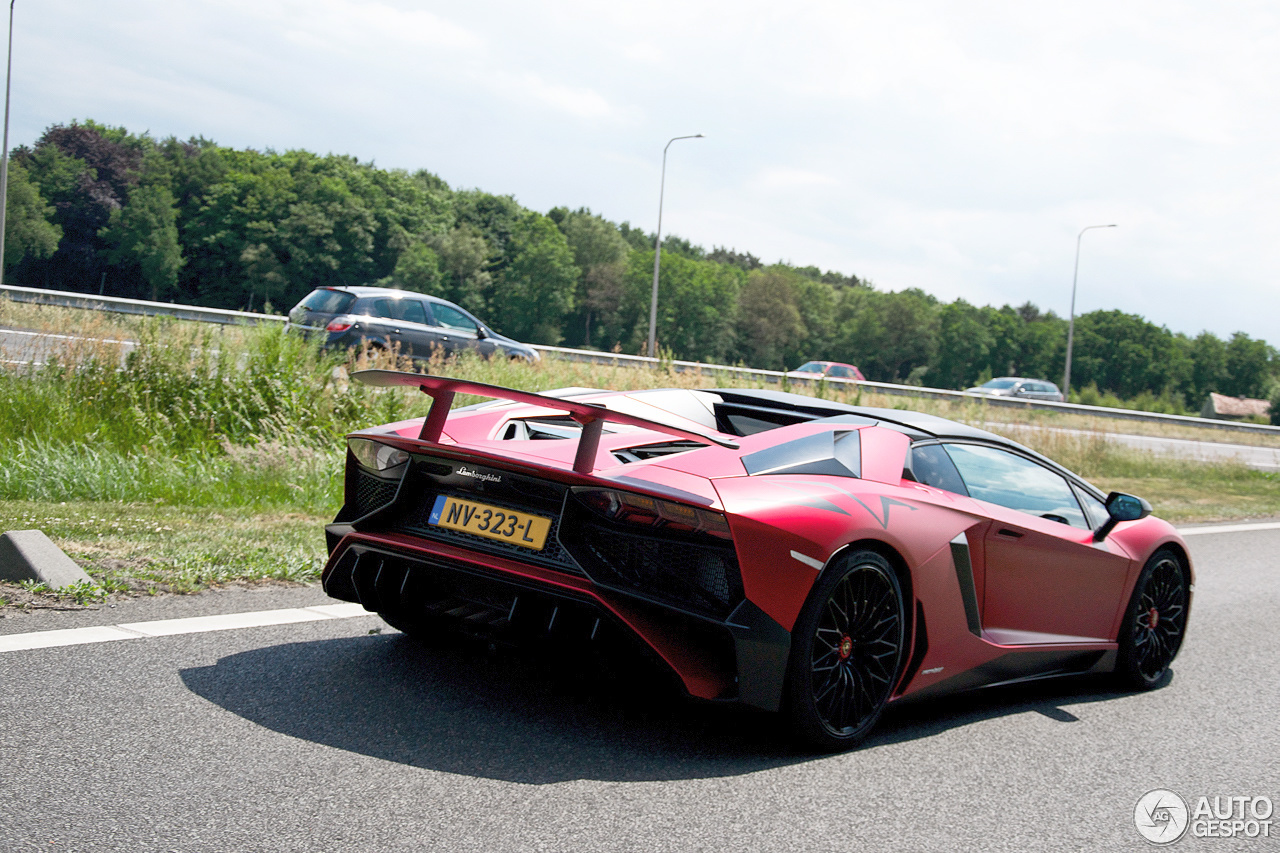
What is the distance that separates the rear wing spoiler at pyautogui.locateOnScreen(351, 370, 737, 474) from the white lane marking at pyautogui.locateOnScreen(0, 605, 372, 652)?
156 cm

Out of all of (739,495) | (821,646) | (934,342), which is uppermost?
(934,342)

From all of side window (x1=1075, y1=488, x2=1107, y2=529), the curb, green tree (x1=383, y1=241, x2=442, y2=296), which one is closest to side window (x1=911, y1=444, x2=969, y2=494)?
side window (x1=1075, y1=488, x2=1107, y2=529)

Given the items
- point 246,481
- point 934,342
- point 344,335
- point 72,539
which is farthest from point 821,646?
point 934,342

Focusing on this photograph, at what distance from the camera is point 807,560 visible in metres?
3.48

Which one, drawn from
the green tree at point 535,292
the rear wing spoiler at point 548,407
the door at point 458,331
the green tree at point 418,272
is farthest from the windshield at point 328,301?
the green tree at point 535,292

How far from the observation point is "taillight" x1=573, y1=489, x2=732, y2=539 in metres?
3.38

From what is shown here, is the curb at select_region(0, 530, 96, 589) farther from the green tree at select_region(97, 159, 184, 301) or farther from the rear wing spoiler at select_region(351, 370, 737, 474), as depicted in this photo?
the green tree at select_region(97, 159, 184, 301)

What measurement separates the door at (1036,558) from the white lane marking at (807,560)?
105 cm

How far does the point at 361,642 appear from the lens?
4.62 metres

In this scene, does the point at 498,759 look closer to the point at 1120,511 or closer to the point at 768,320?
the point at 1120,511

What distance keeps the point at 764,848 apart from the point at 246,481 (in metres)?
6.92

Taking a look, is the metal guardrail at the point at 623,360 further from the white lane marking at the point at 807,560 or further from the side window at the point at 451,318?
the white lane marking at the point at 807,560

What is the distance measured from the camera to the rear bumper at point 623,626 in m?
3.36

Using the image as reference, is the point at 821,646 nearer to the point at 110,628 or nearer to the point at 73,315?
the point at 110,628
